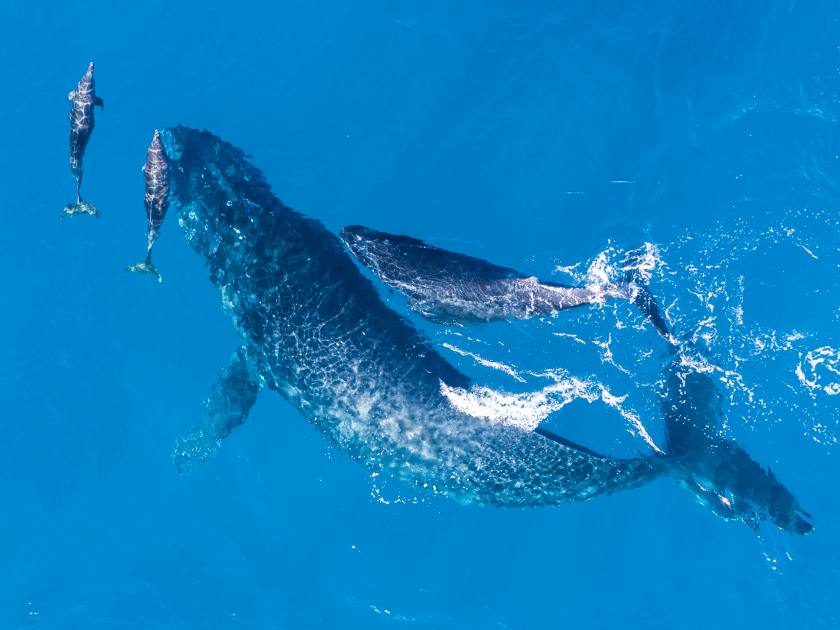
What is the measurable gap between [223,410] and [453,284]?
673cm

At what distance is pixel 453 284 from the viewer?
45.8ft

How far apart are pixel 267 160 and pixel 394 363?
22.8 ft

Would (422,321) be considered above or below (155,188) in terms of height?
below

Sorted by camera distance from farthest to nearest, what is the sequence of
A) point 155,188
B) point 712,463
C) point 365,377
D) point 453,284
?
point 155,188 < point 712,463 < point 365,377 < point 453,284

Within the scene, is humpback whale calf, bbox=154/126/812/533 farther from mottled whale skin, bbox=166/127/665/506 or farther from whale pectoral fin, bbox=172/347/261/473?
whale pectoral fin, bbox=172/347/261/473

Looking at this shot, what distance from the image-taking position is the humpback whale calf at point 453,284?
13.9 m

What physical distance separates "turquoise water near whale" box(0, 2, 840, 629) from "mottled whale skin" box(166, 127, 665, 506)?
87 cm

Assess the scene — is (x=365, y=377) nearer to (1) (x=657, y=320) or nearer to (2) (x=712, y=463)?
(1) (x=657, y=320)

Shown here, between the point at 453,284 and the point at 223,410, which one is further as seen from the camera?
the point at 223,410

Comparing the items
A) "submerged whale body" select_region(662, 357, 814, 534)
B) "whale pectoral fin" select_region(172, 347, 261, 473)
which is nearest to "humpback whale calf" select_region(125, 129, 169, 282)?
"whale pectoral fin" select_region(172, 347, 261, 473)

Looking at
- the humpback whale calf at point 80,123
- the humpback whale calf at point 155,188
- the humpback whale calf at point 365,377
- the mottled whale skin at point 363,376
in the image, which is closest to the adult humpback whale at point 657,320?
the humpback whale calf at point 365,377

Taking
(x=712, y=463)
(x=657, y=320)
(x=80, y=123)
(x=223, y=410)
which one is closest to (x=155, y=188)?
(x=80, y=123)

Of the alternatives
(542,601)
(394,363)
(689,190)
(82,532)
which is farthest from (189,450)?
(689,190)

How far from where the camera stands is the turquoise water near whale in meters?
16.0
